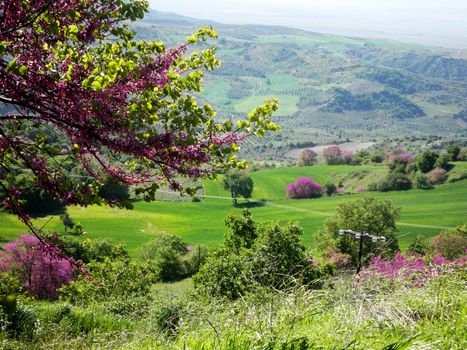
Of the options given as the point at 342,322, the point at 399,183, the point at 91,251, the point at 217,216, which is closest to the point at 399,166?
the point at 399,183

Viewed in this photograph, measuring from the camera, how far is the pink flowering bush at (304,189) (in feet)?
433

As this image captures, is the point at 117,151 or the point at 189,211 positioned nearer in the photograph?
the point at 117,151

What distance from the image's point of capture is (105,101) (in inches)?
257

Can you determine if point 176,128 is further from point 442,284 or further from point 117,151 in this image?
point 442,284

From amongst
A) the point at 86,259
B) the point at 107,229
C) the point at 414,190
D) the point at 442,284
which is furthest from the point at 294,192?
the point at 442,284

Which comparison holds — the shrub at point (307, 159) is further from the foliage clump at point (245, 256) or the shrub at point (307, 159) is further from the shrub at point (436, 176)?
the foliage clump at point (245, 256)

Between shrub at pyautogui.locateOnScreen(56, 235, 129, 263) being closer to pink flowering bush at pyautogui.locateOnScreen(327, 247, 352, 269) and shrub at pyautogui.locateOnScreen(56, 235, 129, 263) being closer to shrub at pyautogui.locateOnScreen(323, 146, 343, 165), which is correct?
pink flowering bush at pyautogui.locateOnScreen(327, 247, 352, 269)

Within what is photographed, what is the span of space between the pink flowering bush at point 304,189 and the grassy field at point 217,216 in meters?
3.64

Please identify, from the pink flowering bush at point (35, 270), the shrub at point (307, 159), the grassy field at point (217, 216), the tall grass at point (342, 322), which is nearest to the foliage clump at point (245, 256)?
the tall grass at point (342, 322)

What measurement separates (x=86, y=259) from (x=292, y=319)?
57.6m

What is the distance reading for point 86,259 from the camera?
5966 cm

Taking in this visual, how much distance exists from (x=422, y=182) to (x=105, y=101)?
124m

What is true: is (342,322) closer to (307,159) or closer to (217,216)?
(217,216)

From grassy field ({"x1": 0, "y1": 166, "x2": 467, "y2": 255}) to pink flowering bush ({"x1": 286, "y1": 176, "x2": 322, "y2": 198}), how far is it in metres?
3.64
